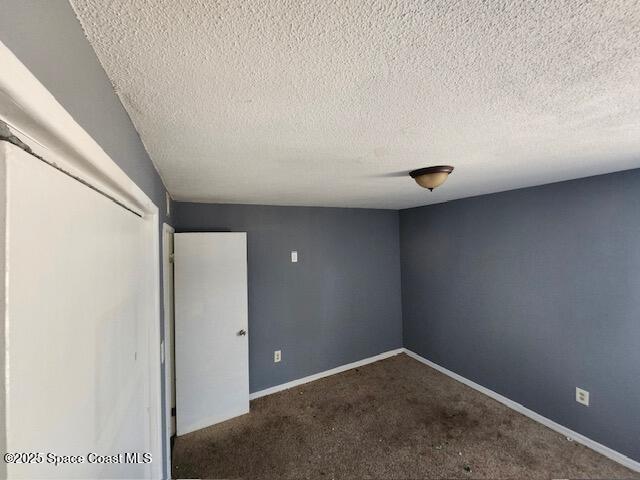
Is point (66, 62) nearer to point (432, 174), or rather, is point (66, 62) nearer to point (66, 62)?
point (66, 62)

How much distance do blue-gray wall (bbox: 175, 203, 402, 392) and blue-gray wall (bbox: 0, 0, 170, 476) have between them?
7.77ft

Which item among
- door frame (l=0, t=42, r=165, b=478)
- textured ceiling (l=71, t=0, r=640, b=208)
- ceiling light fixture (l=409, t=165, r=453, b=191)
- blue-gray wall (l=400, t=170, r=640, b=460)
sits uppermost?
textured ceiling (l=71, t=0, r=640, b=208)

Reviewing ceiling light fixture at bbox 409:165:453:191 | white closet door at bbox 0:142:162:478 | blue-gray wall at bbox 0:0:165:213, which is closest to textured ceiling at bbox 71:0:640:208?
blue-gray wall at bbox 0:0:165:213

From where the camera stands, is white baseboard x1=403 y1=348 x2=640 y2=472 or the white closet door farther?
white baseboard x1=403 y1=348 x2=640 y2=472

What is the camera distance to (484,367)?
9.98 ft

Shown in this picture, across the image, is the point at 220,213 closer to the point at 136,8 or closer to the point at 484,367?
the point at 136,8

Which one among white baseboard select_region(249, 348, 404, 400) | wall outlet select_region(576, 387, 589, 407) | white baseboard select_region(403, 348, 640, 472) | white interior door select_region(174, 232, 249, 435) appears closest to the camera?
white baseboard select_region(403, 348, 640, 472)

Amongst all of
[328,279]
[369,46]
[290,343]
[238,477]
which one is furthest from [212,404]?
[369,46]

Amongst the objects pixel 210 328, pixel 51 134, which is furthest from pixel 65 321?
pixel 210 328

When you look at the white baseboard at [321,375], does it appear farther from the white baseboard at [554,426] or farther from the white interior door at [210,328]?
the white baseboard at [554,426]

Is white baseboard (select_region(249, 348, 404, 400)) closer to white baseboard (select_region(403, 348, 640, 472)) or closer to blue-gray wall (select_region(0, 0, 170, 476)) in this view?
white baseboard (select_region(403, 348, 640, 472))

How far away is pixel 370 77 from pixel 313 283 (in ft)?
9.76

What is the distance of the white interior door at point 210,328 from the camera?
260 cm

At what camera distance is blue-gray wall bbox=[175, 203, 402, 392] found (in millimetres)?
3172
